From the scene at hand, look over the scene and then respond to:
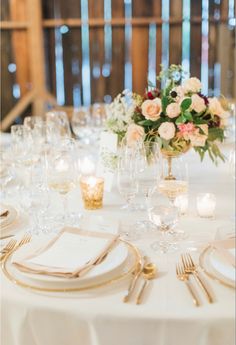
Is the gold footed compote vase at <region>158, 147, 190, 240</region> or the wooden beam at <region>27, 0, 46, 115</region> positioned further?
the wooden beam at <region>27, 0, 46, 115</region>

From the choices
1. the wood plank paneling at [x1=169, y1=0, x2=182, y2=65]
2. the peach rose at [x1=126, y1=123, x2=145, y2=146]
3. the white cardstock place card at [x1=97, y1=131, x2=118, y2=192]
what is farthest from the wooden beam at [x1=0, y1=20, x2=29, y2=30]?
the peach rose at [x1=126, y1=123, x2=145, y2=146]

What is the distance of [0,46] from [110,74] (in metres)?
1.09

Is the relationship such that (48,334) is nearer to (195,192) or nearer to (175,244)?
(175,244)

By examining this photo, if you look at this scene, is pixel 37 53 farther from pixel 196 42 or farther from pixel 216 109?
pixel 216 109

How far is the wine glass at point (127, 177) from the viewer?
1.33 meters

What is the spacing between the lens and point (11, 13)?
13.6 ft

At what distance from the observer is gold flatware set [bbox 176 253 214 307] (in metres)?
0.92

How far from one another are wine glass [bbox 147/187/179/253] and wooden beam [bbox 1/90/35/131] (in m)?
3.17

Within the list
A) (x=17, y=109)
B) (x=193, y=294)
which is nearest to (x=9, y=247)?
(x=193, y=294)

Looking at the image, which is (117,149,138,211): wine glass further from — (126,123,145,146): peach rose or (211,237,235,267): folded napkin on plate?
(211,237,235,267): folded napkin on plate

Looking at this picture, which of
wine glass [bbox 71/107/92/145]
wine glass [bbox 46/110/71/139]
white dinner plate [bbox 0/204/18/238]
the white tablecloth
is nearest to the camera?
the white tablecloth

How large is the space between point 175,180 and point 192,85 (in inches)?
14.0

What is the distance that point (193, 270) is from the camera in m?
1.04

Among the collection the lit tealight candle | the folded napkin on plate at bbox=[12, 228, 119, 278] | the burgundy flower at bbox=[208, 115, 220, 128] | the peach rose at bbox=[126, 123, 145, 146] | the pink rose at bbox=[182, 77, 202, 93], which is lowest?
the folded napkin on plate at bbox=[12, 228, 119, 278]
